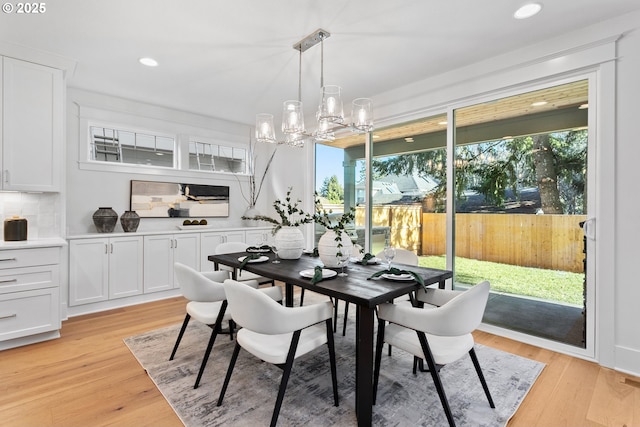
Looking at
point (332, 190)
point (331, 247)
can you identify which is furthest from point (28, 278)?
point (332, 190)

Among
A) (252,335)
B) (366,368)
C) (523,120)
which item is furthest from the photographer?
(523,120)

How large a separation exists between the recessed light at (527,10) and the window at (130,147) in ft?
14.4

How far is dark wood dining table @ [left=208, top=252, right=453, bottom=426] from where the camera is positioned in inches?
64.1

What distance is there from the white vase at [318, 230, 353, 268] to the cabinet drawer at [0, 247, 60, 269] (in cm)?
247

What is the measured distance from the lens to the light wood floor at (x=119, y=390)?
179cm

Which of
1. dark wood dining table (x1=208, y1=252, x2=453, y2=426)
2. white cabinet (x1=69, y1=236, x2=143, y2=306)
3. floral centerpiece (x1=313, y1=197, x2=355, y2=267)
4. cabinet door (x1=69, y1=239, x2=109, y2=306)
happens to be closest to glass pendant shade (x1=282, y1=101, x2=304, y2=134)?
floral centerpiece (x1=313, y1=197, x2=355, y2=267)

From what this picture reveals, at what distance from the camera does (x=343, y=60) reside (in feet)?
9.91

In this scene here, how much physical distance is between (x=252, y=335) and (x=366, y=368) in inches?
27.2

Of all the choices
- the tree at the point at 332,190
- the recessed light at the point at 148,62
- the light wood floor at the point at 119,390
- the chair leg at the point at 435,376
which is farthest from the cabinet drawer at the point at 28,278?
the tree at the point at 332,190

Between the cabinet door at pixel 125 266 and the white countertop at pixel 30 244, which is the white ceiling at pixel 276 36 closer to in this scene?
the white countertop at pixel 30 244

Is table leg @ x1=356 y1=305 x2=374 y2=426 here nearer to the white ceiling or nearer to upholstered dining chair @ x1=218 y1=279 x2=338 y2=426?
upholstered dining chair @ x1=218 y1=279 x2=338 y2=426

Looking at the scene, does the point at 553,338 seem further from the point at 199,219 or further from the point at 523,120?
the point at 199,219

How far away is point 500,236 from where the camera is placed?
3.12 metres

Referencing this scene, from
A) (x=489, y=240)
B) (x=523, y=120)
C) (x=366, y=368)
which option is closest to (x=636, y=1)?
(x=523, y=120)
